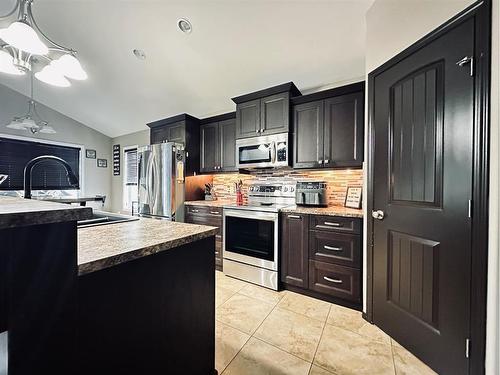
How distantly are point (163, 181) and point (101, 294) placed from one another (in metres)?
2.79

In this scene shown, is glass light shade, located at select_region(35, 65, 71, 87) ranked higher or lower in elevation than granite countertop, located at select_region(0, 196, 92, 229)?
higher

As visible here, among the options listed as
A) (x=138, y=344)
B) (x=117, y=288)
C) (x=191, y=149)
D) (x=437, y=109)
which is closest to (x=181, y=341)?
(x=138, y=344)

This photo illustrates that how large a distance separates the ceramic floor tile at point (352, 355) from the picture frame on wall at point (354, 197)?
1259mm

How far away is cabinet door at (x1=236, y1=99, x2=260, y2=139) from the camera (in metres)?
2.91

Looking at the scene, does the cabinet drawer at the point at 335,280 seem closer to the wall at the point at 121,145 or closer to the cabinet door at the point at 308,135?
the cabinet door at the point at 308,135

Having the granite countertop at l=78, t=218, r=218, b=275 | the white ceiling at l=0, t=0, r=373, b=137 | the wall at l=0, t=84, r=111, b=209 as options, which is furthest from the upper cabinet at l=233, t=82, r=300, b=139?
the wall at l=0, t=84, r=111, b=209

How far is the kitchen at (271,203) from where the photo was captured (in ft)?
2.63

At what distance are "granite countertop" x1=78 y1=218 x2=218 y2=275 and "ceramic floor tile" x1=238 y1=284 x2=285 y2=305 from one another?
1488mm

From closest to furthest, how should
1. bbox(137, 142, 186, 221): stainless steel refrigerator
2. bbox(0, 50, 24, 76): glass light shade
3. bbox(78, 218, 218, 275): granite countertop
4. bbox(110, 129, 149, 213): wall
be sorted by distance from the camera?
bbox(78, 218, 218, 275): granite countertop
bbox(0, 50, 24, 76): glass light shade
bbox(137, 142, 186, 221): stainless steel refrigerator
bbox(110, 129, 149, 213): wall

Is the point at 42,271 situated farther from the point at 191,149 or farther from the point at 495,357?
the point at 191,149

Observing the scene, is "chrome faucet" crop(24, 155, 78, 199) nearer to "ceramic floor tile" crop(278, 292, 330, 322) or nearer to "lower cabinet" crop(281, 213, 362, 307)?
"lower cabinet" crop(281, 213, 362, 307)

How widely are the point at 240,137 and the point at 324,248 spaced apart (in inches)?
70.1

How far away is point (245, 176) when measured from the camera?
3.53 metres

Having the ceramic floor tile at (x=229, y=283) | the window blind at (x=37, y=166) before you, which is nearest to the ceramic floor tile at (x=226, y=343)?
the ceramic floor tile at (x=229, y=283)
